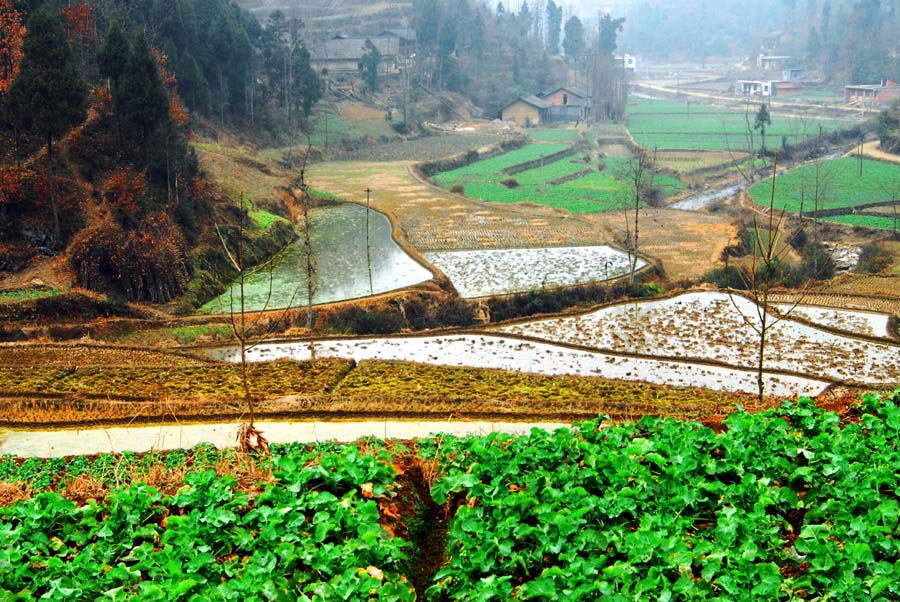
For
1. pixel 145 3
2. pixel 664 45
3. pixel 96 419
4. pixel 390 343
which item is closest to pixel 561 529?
pixel 96 419

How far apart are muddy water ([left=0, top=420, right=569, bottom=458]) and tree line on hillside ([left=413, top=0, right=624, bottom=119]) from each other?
6298cm

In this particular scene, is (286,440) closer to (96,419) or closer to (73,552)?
(96,419)

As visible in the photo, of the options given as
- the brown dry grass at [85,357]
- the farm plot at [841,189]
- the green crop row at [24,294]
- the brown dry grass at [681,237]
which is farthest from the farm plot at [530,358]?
the farm plot at [841,189]

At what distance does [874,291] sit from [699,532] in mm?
19015

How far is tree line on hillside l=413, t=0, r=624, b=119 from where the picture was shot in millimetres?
74438

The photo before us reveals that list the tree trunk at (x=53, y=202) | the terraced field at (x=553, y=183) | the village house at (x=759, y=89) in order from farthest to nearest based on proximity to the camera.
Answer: the village house at (x=759, y=89) → the terraced field at (x=553, y=183) → the tree trunk at (x=53, y=202)

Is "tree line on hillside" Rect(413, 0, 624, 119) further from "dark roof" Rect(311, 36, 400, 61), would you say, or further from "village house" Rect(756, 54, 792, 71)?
A: "village house" Rect(756, 54, 792, 71)

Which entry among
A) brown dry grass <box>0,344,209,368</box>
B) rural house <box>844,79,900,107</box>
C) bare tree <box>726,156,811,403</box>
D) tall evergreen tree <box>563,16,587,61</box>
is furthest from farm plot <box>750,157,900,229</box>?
tall evergreen tree <box>563,16,587,61</box>

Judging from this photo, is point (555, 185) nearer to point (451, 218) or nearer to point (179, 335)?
point (451, 218)

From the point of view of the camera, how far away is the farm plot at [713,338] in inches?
656

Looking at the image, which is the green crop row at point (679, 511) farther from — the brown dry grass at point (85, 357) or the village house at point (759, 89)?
the village house at point (759, 89)

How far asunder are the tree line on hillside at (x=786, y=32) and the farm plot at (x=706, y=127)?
21.0 m

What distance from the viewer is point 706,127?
69000mm

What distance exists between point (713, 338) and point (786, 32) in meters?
133
